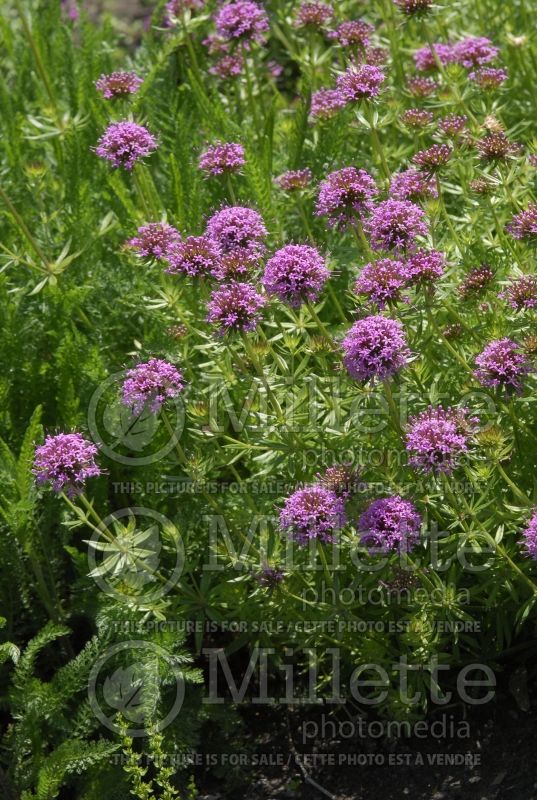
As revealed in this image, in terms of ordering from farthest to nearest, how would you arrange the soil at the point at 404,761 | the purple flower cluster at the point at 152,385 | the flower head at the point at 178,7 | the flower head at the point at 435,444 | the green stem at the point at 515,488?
the flower head at the point at 178,7 → the soil at the point at 404,761 → the purple flower cluster at the point at 152,385 → the green stem at the point at 515,488 → the flower head at the point at 435,444

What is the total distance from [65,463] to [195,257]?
697 millimetres

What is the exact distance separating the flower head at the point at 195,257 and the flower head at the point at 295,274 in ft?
0.71

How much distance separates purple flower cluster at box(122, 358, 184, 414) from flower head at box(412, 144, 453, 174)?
0.98 metres

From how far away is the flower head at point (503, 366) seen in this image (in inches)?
110

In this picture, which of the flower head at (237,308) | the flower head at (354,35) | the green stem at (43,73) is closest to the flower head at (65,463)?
the flower head at (237,308)

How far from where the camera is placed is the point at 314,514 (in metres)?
2.84

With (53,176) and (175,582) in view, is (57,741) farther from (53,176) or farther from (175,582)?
(53,176)

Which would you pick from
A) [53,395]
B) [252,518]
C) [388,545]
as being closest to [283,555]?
[252,518]

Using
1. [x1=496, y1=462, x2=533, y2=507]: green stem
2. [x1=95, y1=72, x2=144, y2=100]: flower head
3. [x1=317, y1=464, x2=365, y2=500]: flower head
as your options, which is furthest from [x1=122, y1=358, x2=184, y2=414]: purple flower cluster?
[x1=95, y1=72, x2=144, y2=100]: flower head

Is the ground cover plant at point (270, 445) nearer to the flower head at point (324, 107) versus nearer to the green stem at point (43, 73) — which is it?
the flower head at point (324, 107)

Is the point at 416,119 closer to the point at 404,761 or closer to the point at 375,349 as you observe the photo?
the point at 375,349

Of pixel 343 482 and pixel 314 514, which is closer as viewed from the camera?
pixel 314 514

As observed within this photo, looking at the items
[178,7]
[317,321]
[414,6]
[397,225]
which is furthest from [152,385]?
[178,7]

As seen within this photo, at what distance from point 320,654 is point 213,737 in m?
0.47
